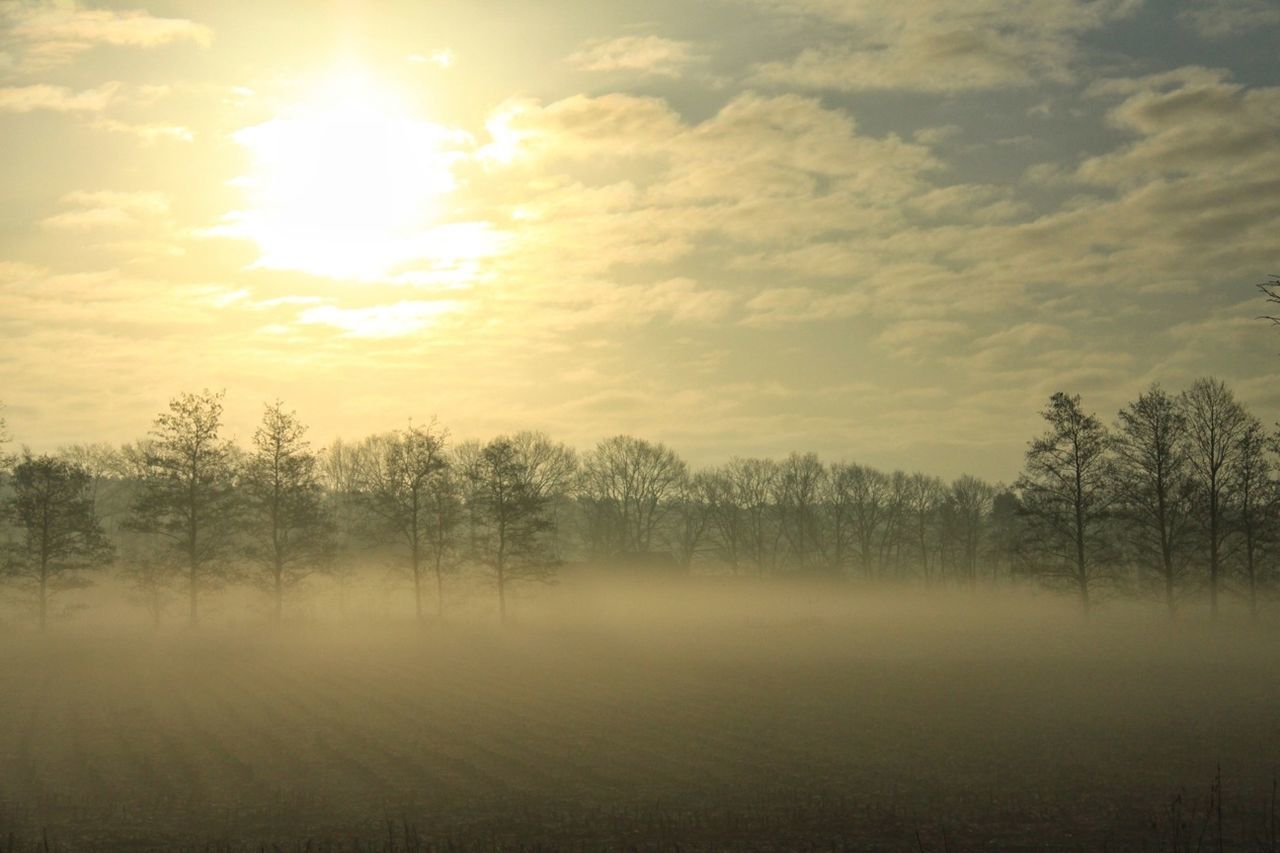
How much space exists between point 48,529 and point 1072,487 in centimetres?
5144

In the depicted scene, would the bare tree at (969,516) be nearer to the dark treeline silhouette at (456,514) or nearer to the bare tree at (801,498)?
the bare tree at (801,498)

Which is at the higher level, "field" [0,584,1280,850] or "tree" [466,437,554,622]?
"tree" [466,437,554,622]

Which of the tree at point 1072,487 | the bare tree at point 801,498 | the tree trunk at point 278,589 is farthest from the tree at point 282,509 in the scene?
the bare tree at point 801,498

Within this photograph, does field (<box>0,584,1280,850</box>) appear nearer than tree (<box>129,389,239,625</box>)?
Yes

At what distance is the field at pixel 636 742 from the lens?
17.6 m

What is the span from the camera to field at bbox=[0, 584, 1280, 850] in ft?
Answer: 57.7

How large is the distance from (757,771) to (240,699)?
18.9 m

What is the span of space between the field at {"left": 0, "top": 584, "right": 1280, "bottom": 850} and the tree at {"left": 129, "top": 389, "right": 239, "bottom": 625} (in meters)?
3.61

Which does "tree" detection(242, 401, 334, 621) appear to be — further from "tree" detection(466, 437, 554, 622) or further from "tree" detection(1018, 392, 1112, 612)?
"tree" detection(1018, 392, 1112, 612)

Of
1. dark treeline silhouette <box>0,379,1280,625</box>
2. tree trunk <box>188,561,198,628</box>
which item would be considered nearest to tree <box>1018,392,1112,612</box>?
dark treeline silhouette <box>0,379,1280,625</box>

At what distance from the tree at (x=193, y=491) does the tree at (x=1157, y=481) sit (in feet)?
148

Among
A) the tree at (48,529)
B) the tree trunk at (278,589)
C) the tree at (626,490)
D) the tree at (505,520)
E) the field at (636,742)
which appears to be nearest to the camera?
the field at (636,742)

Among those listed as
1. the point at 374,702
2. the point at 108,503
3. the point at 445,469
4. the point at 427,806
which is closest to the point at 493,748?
the point at 427,806

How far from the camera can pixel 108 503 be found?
3314 inches
